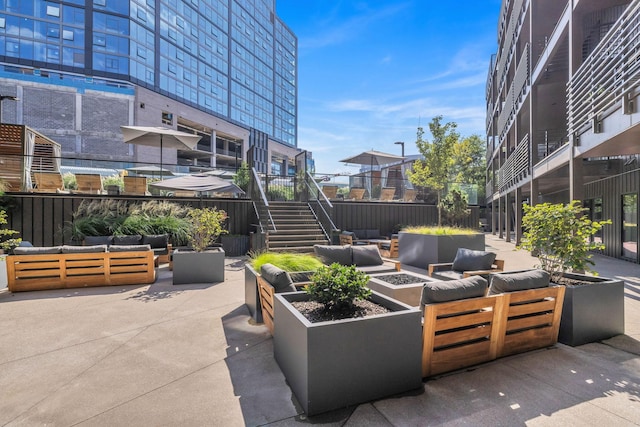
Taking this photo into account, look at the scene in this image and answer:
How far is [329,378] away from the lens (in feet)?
7.43

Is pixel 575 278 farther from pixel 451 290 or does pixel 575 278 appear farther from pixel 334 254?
pixel 334 254

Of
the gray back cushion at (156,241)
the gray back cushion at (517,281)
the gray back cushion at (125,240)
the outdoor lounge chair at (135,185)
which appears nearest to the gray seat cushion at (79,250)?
the gray back cushion at (125,240)

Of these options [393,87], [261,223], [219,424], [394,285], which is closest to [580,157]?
[394,285]

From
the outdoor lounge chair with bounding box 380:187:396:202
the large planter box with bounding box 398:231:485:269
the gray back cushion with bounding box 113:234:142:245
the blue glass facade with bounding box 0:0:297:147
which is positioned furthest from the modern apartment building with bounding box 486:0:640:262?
the blue glass facade with bounding box 0:0:297:147

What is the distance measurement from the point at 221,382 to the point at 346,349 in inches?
44.9

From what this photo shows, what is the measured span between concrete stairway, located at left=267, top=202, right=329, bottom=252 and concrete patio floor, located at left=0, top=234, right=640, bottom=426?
187 inches

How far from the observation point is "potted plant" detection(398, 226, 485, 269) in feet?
26.0

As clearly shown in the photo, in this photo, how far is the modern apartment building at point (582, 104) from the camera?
228 inches

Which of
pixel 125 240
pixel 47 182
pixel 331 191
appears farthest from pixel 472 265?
pixel 47 182

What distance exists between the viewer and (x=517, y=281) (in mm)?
3252

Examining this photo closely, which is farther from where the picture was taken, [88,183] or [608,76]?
[88,183]

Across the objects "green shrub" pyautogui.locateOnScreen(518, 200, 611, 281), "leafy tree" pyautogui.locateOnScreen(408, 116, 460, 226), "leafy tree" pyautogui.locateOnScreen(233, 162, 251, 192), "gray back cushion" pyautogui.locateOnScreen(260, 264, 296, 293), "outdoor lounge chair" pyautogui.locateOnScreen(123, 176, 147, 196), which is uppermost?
"leafy tree" pyautogui.locateOnScreen(408, 116, 460, 226)

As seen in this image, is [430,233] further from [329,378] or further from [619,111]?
[329,378]

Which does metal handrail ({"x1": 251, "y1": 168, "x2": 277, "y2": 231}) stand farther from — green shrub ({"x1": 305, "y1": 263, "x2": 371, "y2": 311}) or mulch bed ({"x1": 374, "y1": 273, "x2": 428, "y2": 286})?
green shrub ({"x1": 305, "y1": 263, "x2": 371, "y2": 311})
